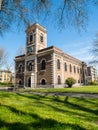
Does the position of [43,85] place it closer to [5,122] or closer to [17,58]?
[17,58]

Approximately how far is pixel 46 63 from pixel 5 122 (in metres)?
32.1

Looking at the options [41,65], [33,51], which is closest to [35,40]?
[33,51]

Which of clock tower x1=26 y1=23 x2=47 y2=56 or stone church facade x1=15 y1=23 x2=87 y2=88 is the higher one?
clock tower x1=26 y1=23 x2=47 y2=56

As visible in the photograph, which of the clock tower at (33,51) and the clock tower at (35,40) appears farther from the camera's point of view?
the clock tower at (35,40)

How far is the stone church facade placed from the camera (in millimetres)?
36156

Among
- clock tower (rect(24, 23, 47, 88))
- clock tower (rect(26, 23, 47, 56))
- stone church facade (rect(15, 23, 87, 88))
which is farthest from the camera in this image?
clock tower (rect(26, 23, 47, 56))

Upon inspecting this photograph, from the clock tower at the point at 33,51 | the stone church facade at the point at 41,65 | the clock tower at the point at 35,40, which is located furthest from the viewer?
the clock tower at the point at 35,40

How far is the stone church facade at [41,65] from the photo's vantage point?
36.2 m

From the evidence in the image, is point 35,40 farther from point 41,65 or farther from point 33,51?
point 41,65

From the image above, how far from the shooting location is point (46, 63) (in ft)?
122

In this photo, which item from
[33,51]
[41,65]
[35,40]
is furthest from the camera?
[33,51]

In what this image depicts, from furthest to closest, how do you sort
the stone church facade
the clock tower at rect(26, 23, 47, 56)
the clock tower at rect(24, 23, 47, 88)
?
the clock tower at rect(26, 23, 47, 56) < the clock tower at rect(24, 23, 47, 88) < the stone church facade

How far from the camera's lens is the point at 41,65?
38.3 metres

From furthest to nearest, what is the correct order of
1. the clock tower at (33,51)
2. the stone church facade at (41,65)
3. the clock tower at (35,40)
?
the clock tower at (35,40)
the clock tower at (33,51)
the stone church facade at (41,65)
